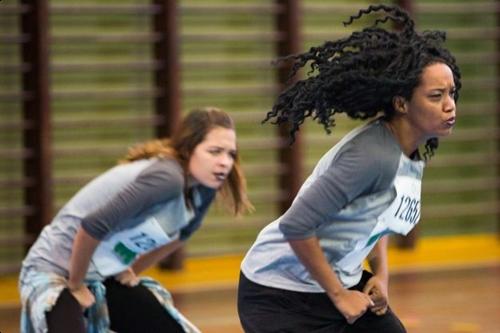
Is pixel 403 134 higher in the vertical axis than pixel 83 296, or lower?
higher

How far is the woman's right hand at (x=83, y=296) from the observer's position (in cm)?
484

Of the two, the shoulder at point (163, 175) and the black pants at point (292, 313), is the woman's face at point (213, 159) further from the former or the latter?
the black pants at point (292, 313)

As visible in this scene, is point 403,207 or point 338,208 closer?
point 338,208

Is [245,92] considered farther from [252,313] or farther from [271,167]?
[252,313]

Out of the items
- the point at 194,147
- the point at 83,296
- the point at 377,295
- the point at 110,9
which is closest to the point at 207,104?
the point at 110,9

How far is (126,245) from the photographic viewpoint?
16.3 feet

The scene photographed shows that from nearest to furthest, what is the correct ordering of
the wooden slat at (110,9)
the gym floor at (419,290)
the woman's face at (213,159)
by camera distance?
the woman's face at (213,159)
the gym floor at (419,290)
the wooden slat at (110,9)

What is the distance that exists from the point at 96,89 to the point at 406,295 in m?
2.74

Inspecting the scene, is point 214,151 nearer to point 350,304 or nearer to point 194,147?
point 194,147

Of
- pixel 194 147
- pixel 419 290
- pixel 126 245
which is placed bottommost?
pixel 419 290

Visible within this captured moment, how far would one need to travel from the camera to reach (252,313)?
397cm

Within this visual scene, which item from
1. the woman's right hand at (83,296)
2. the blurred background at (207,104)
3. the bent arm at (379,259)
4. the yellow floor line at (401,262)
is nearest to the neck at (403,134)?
the bent arm at (379,259)

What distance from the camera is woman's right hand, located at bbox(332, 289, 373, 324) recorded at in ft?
12.5

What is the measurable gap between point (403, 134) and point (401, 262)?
5939 millimetres
